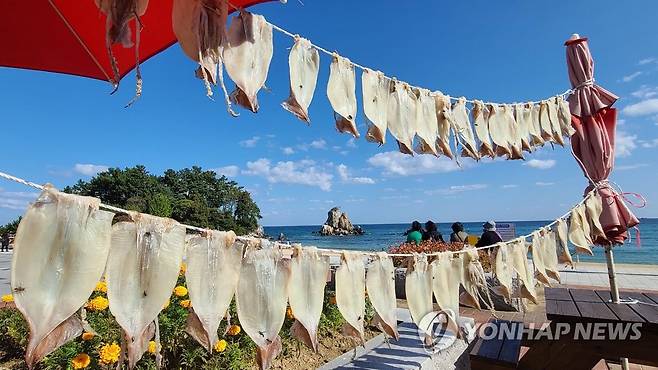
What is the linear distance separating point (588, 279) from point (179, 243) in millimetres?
10816

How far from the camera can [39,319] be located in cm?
62

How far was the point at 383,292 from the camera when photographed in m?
1.24

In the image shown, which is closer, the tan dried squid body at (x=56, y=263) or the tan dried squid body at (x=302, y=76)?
the tan dried squid body at (x=56, y=263)

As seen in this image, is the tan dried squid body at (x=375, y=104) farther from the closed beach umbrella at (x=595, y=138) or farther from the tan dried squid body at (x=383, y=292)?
the closed beach umbrella at (x=595, y=138)

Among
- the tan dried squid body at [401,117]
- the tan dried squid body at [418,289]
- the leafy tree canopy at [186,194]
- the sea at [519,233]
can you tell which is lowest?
the sea at [519,233]

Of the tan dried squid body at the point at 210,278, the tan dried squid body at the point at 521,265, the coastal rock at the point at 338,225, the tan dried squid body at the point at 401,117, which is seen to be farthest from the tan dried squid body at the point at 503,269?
the coastal rock at the point at 338,225

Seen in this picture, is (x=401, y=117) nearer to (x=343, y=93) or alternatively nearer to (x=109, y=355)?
(x=343, y=93)

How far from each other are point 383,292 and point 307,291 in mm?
349

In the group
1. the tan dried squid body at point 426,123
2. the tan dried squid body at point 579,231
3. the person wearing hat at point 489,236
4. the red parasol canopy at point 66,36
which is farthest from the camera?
the person wearing hat at point 489,236

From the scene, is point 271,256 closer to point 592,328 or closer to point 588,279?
point 592,328

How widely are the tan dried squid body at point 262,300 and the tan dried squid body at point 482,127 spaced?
1.57 meters

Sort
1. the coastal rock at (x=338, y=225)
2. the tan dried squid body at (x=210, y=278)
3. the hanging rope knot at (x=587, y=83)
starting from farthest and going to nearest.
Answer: the coastal rock at (x=338, y=225), the hanging rope knot at (x=587, y=83), the tan dried squid body at (x=210, y=278)

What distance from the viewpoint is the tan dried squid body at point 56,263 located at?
613 millimetres

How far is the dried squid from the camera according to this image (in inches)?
55.8
